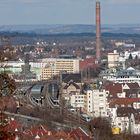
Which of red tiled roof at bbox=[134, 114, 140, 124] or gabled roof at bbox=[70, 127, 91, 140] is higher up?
gabled roof at bbox=[70, 127, 91, 140]

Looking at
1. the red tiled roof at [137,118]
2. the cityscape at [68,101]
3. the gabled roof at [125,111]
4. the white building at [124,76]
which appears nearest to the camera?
the cityscape at [68,101]

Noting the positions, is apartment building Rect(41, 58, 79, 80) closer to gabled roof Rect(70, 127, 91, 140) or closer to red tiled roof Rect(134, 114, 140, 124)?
red tiled roof Rect(134, 114, 140, 124)

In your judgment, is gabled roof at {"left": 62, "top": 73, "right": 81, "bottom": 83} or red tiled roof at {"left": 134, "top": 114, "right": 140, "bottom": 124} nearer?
red tiled roof at {"left": 134, "top": 114, "right": 140, "bottom": 124}

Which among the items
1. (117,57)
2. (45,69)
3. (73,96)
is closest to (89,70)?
(45,69)

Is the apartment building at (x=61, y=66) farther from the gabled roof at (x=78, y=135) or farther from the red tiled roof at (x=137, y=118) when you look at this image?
the gabled roof at (x=78, y=135)

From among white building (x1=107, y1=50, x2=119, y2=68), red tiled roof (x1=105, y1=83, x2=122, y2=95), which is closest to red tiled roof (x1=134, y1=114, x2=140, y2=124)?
red tiled roof (x1=105, y1=83, x2=122, y2=95)

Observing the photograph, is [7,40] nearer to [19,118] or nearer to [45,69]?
[19,118]

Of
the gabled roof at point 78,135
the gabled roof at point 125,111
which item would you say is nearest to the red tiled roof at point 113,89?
the gabled roof at point 125,111

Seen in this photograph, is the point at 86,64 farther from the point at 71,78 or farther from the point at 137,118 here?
the point at 137,118

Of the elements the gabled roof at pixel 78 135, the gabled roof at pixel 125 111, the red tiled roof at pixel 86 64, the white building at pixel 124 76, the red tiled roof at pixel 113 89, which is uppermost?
the gabled roof at pixel 78 135

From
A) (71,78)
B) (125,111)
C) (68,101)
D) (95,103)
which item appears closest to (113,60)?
(71,78)

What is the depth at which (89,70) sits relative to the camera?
4909 cm

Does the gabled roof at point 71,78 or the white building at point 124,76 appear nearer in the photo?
the gabled roof at point 71,78

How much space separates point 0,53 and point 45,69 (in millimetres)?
49411
